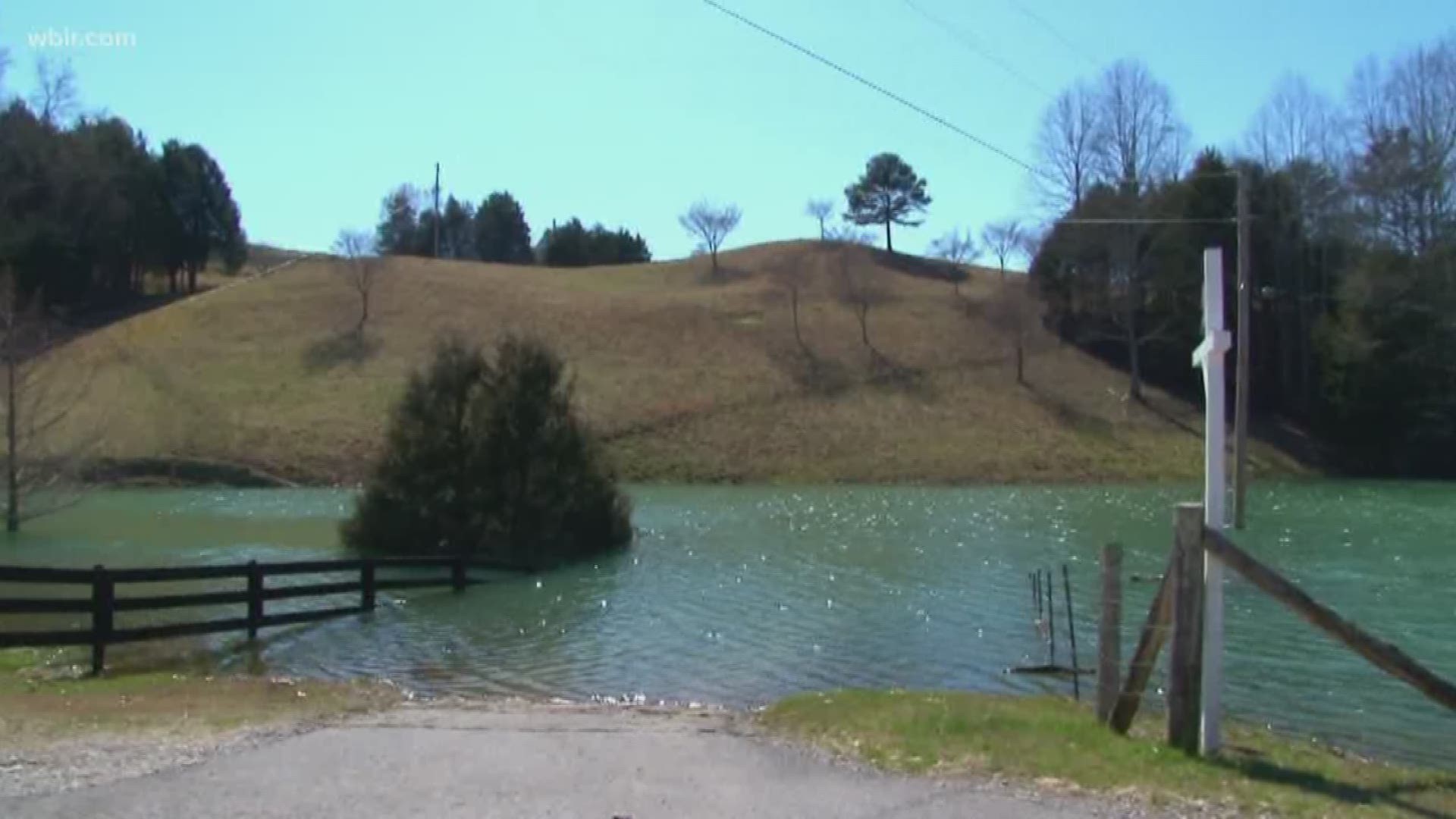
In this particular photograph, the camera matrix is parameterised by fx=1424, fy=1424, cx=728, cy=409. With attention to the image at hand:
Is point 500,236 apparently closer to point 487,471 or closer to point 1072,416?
point 1072,416

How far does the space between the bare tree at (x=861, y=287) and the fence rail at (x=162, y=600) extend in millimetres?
60542

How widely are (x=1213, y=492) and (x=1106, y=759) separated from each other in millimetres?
2302

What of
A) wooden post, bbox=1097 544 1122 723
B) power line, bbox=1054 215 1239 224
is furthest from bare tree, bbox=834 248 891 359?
wooden post, bbox=1097 544 1122 723

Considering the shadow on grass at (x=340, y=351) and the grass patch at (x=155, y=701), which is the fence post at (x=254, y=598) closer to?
the grass patch at (x=155, y=701)

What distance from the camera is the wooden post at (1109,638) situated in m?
11.8

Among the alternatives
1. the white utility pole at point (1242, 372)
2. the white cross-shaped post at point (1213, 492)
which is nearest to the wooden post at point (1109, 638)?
the white cross-shaped post at point (1213, 492)

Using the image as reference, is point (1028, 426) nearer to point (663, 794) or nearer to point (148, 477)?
point (148, 477)

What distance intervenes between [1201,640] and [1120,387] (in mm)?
70664

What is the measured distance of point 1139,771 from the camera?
10070mm

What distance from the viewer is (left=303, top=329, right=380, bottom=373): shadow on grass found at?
7644cm

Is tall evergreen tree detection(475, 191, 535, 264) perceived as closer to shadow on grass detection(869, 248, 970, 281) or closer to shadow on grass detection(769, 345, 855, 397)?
shadow on grass detection(869, 248, 970, 281)

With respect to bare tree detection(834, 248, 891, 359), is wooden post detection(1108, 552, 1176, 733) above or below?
below

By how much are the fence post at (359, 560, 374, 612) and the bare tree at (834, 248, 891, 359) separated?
60116mm

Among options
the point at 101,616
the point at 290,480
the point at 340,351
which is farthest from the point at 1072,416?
the point at 101,616
